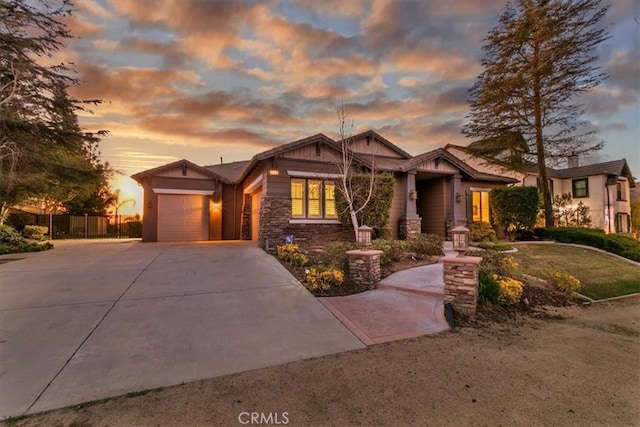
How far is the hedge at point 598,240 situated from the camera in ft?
33.7

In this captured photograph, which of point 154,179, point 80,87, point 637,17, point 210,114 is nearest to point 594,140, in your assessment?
point 637,17

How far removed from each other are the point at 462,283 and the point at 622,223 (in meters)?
24.8

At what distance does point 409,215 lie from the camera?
41.5 feet

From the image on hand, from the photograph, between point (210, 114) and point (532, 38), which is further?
point (532, 38)

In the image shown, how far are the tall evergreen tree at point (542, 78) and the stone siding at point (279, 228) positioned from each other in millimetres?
10870

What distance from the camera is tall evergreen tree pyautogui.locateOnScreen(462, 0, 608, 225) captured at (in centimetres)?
1270

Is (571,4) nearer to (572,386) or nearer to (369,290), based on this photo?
(369,290)

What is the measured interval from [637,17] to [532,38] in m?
13.9

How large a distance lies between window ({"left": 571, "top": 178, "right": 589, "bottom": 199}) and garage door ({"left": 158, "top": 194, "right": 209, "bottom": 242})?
26229 millimetres

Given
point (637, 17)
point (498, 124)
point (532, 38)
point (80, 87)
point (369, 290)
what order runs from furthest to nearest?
point (498, 124) < point (532, 38) < point (80, 87) < point (369, 290) < point (637, 17)

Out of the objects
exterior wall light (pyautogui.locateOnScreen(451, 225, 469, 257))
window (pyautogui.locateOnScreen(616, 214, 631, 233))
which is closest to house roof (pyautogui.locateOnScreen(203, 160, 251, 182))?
exterior wall light (pyautogui.locateOnScreen(451, 225, 469, 257))

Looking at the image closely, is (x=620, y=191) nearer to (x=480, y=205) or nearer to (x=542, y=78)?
(x=542, y=78)

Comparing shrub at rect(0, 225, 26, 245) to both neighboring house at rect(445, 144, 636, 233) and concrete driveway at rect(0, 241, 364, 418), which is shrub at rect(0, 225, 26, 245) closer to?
concrete driveway at rect(0, 241, 364, 418)

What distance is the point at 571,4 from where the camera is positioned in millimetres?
12555
